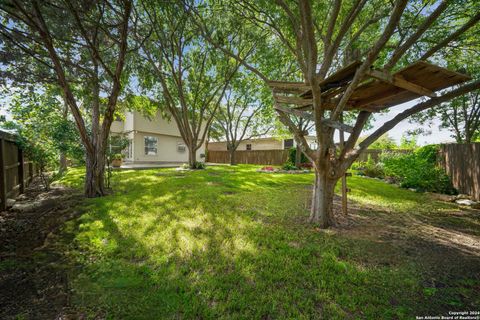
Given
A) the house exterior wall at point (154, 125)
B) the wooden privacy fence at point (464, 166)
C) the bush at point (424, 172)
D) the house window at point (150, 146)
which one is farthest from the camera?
the house window at point (150, 146)

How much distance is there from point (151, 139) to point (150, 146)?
0.59 metres

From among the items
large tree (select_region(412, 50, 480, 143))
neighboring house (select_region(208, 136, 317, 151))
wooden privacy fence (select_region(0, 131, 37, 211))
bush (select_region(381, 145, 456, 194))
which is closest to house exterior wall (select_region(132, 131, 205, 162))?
wooden privacy fence (select_region(0, 131, 37, 211))

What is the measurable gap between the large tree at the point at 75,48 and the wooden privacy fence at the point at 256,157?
15.3 meters

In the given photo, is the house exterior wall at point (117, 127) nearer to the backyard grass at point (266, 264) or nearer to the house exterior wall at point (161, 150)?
the house exterior wall at point (161, 150)

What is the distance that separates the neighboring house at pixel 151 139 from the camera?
1480 centimetres

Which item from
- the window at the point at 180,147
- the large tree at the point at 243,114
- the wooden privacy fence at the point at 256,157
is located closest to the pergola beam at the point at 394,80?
the large tree at the point at 243,114

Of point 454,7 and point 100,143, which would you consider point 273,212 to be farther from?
point 454,7

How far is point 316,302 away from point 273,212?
2459mm

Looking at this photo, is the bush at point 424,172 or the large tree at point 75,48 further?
the bush at point 424,172

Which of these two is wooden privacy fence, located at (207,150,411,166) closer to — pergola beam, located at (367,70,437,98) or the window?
the window

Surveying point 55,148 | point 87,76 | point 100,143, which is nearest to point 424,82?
point 100,143

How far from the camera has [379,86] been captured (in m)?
2.68

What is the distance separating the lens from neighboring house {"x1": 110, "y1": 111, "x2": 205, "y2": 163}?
48.5 feet

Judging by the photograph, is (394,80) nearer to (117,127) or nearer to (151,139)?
(151,139)
